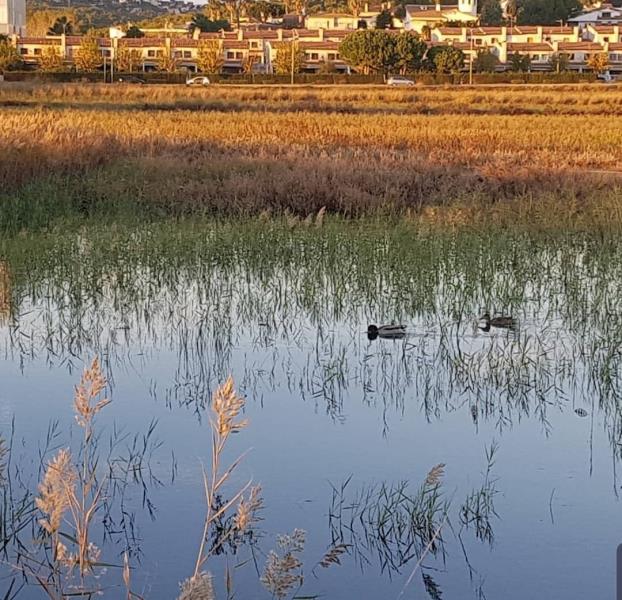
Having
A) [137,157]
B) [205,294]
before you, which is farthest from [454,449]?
[137,157]

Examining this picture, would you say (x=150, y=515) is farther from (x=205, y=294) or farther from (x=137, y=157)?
(x=137, y=157)

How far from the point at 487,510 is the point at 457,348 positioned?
8.48 ft

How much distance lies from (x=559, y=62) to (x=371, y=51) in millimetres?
16057

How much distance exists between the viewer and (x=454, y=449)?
549 cm

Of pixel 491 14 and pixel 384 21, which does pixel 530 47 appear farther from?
pixel 491 14

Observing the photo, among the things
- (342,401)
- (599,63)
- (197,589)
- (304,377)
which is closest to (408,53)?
(599,63)

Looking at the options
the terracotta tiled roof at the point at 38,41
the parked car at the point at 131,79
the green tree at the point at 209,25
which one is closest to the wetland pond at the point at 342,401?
the parked car at the point at 131,79

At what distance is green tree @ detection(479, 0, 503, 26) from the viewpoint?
457ft

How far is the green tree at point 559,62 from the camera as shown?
309 feet

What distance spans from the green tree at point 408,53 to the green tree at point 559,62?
11.1 meters

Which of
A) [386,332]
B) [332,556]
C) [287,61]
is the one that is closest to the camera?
[332,556]

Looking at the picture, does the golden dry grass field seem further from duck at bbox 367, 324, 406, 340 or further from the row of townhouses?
the row of townhouses

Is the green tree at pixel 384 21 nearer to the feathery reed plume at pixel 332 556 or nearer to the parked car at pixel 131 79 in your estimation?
the parked car at pixel 131 79

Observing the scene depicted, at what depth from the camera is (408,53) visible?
89.2 metres
